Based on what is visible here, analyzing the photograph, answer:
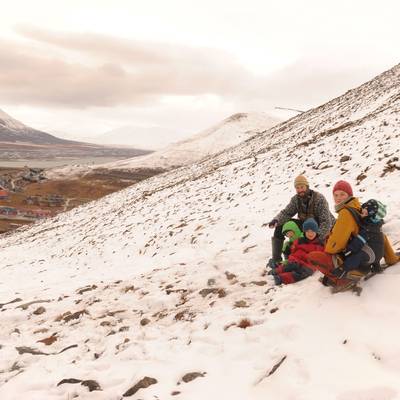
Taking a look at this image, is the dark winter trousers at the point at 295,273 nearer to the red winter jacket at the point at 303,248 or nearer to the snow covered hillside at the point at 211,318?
the red winter jacket at the point at 303,248

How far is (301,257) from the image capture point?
29.7ft

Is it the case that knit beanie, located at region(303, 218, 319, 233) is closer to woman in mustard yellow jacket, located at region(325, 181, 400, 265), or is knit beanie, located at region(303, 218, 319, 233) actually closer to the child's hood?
the child's hood

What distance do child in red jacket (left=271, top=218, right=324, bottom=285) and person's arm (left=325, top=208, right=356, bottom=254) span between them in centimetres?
164

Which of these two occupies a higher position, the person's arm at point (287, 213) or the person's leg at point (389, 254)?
the person's arm at point (287, 213)

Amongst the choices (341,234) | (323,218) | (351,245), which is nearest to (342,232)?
(341,234)

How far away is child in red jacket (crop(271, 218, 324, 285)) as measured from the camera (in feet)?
29.7

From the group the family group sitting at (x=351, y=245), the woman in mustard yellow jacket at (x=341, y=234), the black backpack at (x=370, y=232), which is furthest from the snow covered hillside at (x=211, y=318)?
the black backpack at (x=370, y=232)

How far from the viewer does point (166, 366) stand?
7.12 metres

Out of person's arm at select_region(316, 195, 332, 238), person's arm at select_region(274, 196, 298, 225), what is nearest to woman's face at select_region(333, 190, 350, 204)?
person's arm at select_region(316, 195, 332, 238)

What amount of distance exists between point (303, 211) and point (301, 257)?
1.60m

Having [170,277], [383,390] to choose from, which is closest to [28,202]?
[170,277]

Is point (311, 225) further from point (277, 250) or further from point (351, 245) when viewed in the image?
point (351, 245)

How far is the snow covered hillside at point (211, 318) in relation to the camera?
5.95m

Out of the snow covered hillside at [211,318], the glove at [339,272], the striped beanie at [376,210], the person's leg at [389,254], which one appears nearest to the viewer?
the snow covered hillside at [211,318]
